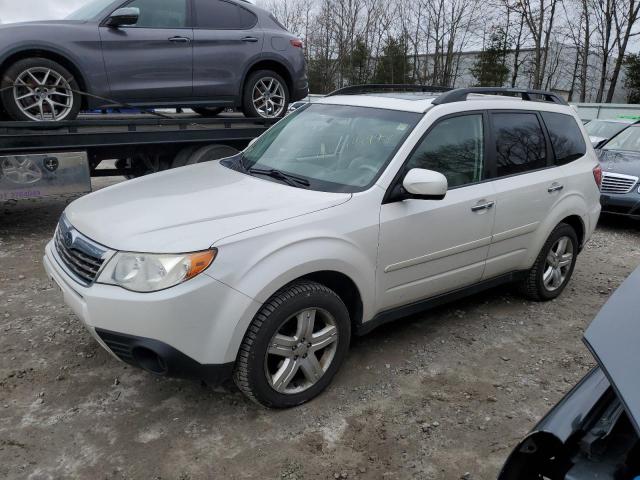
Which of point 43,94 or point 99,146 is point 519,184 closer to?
point 99,146

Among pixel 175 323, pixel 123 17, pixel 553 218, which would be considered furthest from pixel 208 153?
pixel 175 323

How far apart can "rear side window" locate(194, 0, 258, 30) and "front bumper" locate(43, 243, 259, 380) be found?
15.0 feet

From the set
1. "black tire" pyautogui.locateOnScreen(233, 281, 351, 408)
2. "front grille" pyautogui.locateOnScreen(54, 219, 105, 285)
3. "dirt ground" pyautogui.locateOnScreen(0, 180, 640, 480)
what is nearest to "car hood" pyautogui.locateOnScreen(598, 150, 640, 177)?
"dirt ground" pyautogui.locateOnScreen(0, 180, 640, 480)

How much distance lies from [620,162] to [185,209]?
7.44m

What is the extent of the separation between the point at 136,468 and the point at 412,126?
2455mm

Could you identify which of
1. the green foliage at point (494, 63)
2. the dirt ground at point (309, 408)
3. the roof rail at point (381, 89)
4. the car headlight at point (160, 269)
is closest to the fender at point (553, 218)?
the dirt ground at point (309, 408)

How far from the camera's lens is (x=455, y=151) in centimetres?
357

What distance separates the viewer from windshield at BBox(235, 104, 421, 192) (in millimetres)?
3219

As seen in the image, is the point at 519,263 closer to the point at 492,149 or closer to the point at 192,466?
the point at 492,149

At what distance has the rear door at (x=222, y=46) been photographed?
20.2ft

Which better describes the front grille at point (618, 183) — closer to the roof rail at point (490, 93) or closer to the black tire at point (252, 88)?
the roof rail at point (490, 93)

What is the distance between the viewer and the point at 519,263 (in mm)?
4156

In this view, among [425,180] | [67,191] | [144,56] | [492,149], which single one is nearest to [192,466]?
[425,180]

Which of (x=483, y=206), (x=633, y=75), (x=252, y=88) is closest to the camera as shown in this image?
(x=483, y=206)
